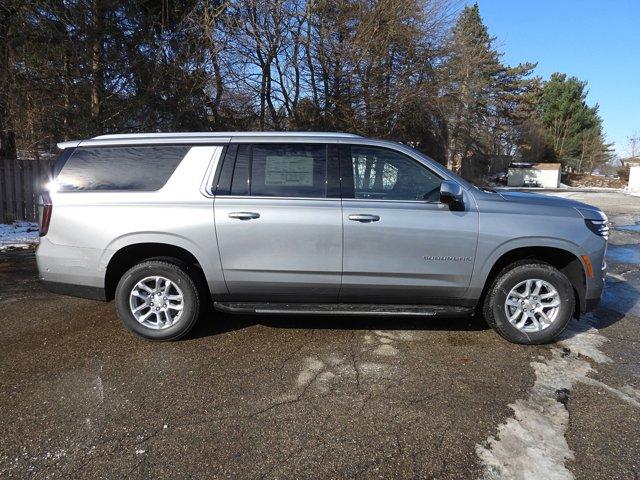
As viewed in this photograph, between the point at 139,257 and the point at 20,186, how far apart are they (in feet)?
28.2

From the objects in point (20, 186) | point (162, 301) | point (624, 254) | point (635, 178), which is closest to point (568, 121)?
point (635, 178)

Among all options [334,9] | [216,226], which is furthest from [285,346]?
[334,9]

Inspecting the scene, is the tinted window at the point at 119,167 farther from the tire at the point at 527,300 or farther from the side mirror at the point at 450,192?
the tire at the point at 527,300

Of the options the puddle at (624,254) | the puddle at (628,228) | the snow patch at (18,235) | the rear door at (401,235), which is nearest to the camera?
the rear door at (401,235)

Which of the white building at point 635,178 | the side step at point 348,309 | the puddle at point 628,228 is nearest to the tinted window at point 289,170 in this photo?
the side step at point 348,309

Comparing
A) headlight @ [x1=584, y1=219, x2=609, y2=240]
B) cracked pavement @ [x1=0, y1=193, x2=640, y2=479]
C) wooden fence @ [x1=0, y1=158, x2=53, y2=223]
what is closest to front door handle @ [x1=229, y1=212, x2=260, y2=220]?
cracked pavement @ [x1=0, y1=193, x2=640, y2=479]

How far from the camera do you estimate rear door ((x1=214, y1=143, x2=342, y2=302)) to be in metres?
3.90

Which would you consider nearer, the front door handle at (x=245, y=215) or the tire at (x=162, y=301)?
the front door handle at (x=245, y=215)

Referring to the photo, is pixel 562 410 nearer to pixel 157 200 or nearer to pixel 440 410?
pixel 440 410

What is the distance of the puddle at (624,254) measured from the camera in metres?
8.09

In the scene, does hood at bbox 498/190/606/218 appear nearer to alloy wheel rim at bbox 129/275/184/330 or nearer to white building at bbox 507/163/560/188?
alloy wheel rim at bbox 129/275/184/330

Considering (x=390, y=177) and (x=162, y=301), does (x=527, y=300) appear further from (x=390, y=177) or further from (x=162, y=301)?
(x=162, y=301)

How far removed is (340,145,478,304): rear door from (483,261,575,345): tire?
0.35 meters

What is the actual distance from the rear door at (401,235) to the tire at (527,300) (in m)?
0.35
